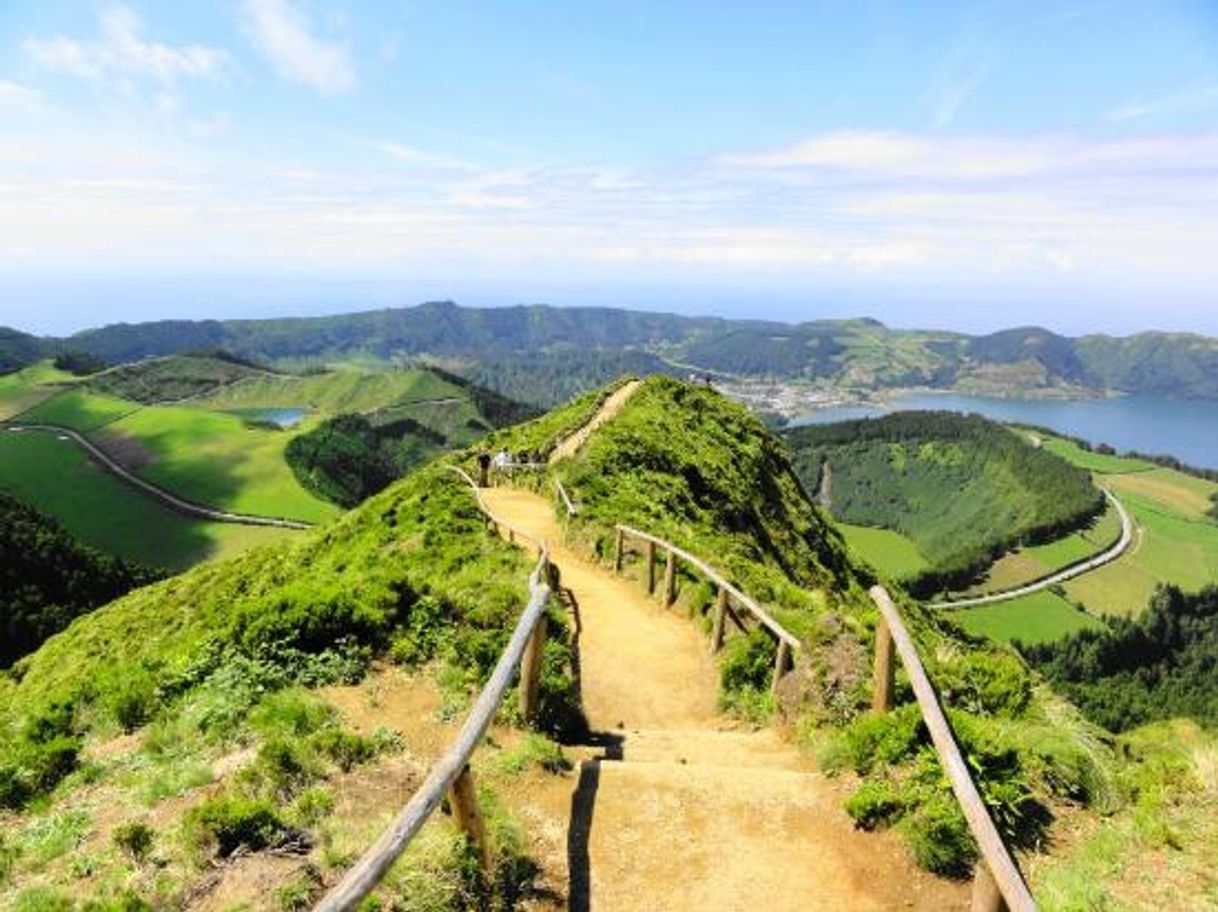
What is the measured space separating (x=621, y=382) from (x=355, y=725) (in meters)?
55.5

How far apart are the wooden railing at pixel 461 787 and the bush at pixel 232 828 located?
4.45 feet

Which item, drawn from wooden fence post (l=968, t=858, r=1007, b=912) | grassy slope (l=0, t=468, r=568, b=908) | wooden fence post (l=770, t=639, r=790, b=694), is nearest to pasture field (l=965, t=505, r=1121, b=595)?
wooden fence post (l=770, t=639, r=790, b=694)

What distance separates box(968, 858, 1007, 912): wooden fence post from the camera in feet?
19.3

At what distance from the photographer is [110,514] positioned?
141 meters

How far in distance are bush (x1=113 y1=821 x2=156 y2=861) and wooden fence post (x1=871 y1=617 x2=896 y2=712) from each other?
8195 mm

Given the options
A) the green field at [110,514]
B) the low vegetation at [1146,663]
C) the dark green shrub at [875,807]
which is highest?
the dark green shrub at [875,807]

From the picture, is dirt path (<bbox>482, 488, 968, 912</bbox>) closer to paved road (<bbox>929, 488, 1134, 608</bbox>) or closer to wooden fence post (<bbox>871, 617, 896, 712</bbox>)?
wooden fence post (<bbox>871, 617, 896, 712</bbox>)

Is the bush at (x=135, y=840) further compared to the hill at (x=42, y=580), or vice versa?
Result: the hill at (x=42, y=580)

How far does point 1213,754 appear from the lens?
371 inches

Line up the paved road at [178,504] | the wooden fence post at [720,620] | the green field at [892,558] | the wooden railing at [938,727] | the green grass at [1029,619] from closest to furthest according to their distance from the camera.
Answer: the wooden railing at [938,727] < the wooden fence post at [720,620] < the paved road at [178,504] < the green grass at [1029,619] < the green field at [892,558]

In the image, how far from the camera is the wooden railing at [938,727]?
5646 millimetres

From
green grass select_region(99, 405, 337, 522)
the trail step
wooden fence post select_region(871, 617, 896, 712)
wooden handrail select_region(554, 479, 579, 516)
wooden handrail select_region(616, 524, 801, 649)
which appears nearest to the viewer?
wooden fence post select_region(871, 617, 896, 712)

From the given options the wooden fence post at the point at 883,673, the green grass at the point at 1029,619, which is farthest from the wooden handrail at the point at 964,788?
the green grass at the point at 1029,619

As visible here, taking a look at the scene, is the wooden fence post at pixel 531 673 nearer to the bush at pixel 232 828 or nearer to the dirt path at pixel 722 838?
the dirt path at pixel 722 838
